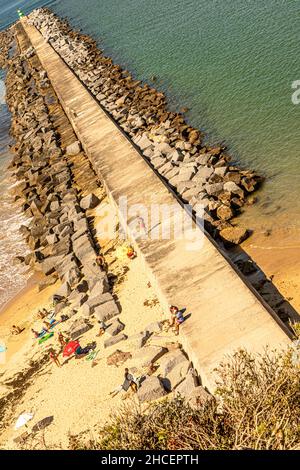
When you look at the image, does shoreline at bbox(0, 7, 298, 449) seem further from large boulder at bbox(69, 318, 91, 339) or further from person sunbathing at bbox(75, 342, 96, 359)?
person sunbathing at bbox(75, 342, 96, 359)

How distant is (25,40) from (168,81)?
40.8 meters

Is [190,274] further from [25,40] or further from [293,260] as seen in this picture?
[25,40]

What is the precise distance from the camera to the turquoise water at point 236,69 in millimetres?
21719

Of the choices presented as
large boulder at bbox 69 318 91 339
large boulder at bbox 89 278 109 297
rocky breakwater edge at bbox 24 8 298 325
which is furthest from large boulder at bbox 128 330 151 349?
rocky breakwater edge at bbox 24 8 298 325

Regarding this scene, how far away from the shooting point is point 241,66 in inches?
1250

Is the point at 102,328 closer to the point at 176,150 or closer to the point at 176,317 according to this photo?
the point at 176,317

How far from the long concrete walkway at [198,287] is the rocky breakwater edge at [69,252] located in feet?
3.05

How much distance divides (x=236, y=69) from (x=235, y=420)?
27510 millimetres

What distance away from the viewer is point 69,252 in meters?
21.3

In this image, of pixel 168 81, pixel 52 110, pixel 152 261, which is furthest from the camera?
pixel 52 110

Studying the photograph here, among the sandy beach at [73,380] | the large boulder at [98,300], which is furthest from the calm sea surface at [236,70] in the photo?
the large boulder at [98,300]

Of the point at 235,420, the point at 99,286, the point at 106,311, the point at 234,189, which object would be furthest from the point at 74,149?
the point at 235,420

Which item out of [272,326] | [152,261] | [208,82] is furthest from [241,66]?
[272,326]

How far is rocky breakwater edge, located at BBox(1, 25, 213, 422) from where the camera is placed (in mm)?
13281
